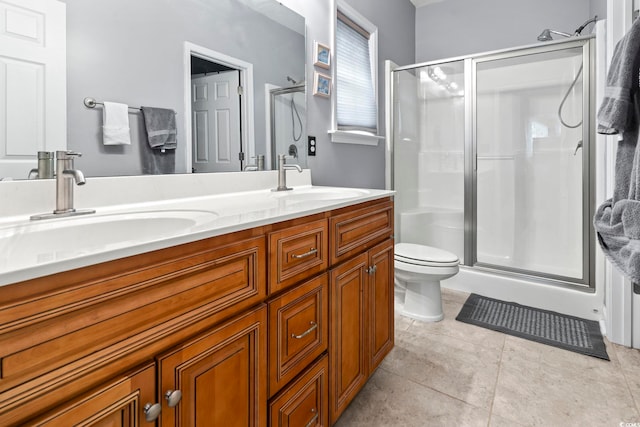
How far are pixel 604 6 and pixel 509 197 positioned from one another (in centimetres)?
133

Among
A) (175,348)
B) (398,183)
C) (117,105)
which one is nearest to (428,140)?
(398,183)

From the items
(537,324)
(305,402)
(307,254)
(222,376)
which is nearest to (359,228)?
(307,254)

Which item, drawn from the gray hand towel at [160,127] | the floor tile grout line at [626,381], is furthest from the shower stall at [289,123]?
the floor tile grout line at [626,381]

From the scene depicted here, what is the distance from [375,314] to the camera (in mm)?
1480

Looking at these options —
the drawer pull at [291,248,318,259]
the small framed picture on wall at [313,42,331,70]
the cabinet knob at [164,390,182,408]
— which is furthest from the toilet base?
the cabinet knob at [164,390,182,408]

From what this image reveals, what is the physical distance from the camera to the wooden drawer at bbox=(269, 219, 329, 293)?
0.93 metres

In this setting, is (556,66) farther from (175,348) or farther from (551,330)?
(175,348)

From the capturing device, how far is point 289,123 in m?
1.85

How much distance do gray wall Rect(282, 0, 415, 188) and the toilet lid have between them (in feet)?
1.87

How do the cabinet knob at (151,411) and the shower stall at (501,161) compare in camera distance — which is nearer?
the cabinet knob at (151,411)

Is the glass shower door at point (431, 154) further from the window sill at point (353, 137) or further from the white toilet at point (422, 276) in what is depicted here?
the white toilet at point (422, 276)

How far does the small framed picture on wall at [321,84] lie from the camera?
1990mm

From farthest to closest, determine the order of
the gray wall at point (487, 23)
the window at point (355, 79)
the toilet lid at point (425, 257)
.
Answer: the gray wall at point (487, 23), the window at point (355, 79), the toilet lid at point (425, 257)

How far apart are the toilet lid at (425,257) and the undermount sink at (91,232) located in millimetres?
1449
